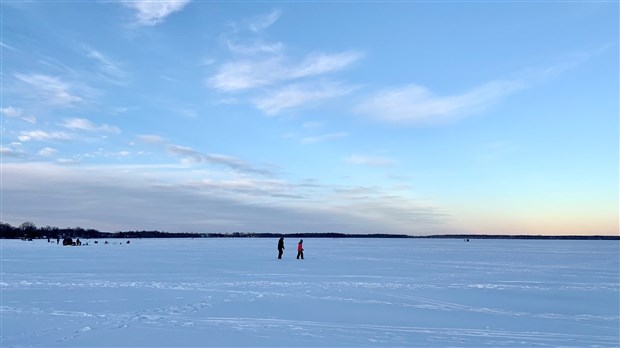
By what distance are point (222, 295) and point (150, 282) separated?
3.58 metres

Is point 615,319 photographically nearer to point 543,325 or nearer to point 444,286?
point 543,325

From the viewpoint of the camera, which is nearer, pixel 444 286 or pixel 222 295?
pixel 222 295

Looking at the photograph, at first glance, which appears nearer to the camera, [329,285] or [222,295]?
[222,295]

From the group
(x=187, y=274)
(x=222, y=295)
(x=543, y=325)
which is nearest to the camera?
(x=543, y=325)

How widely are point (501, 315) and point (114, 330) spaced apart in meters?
6.51

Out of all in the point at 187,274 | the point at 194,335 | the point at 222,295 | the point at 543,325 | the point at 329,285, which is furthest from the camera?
the point at 187,274

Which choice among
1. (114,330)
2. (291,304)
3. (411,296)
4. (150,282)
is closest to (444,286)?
(411,296)

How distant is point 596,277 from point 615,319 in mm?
9105

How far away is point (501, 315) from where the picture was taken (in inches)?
358

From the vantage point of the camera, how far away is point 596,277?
55.2 ft

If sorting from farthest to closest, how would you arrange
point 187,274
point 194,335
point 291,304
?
point 187,274 → point 291,304 → point 194,335

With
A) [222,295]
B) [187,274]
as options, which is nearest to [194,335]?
[222,295]

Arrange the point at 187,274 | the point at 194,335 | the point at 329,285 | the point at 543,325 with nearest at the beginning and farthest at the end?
the point at 194,335
the point at 543,325
the point at 329,285
the point at 187,274

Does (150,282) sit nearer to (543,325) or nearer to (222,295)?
(222,295)
